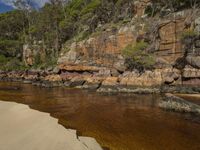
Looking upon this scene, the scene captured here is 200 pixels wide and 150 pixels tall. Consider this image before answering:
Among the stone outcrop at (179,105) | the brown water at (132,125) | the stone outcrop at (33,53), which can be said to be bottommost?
the brown water at (132,125)

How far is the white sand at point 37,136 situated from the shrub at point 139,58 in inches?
1307

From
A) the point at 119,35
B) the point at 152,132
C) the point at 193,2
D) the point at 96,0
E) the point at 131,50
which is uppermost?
the point at 96,0

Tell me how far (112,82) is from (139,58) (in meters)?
8.31

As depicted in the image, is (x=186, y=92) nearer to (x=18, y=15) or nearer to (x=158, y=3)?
(x=158, y=3)

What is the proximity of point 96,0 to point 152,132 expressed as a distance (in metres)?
67.6

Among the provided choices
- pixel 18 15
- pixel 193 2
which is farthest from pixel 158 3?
pixel 18 15

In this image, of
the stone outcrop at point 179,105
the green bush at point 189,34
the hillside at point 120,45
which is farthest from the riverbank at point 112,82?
the stone outcrop at point 179,105

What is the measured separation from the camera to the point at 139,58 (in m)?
52.5

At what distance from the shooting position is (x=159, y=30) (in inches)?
2090

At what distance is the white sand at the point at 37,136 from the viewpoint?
1375 cm

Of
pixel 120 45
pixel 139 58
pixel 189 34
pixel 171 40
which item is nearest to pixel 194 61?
pixel 189 34

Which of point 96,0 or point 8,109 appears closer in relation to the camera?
point 8,109

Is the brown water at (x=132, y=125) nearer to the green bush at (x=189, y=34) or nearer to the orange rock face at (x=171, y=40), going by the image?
the orange rock face at (x=171, y=40)

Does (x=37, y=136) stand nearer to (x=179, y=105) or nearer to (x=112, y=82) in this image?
(x=179, y=105)
